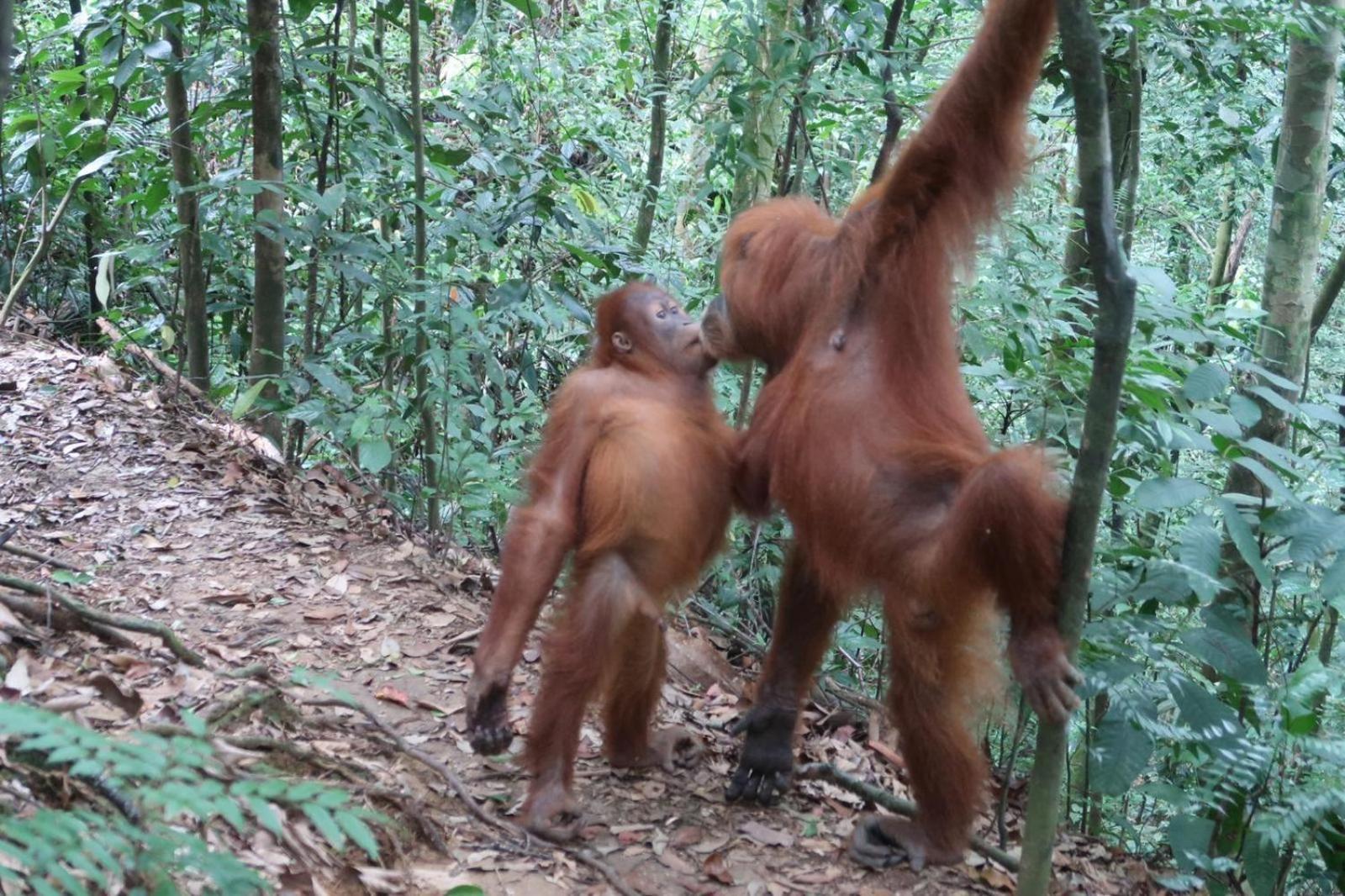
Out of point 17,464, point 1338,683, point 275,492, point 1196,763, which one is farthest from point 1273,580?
point 17,464

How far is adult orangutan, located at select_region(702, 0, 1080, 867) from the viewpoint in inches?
108

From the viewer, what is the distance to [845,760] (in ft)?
13.9

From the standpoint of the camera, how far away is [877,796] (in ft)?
12.0

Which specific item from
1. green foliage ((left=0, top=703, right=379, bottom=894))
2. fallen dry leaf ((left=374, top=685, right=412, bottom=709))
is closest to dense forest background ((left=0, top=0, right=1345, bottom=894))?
fallen dry leaf ((left=374, top=685, right=412, bottom=709))

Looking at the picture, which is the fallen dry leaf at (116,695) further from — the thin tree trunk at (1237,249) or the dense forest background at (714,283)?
the thin tree trunk at (1237,249)

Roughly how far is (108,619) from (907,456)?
86.6 inches

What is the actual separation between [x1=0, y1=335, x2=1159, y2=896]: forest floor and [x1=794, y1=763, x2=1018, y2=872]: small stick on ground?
8 centimetres

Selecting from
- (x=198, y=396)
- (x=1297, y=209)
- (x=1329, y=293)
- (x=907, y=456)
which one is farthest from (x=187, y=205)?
(x=1329, y=293)

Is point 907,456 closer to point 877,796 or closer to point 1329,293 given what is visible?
point 877,796

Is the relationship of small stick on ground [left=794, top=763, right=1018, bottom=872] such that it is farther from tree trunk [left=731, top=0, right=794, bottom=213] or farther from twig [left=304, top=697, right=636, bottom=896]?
tree trunk [left=731, top=0, right=794, bottom=213]

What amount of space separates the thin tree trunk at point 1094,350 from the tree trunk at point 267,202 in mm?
3376

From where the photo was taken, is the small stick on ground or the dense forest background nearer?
the dense forest background

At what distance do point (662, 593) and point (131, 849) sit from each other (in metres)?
1.93

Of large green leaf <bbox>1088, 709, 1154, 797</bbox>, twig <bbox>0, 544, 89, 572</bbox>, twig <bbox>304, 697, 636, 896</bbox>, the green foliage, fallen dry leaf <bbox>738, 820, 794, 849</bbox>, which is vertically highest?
the green foliage
